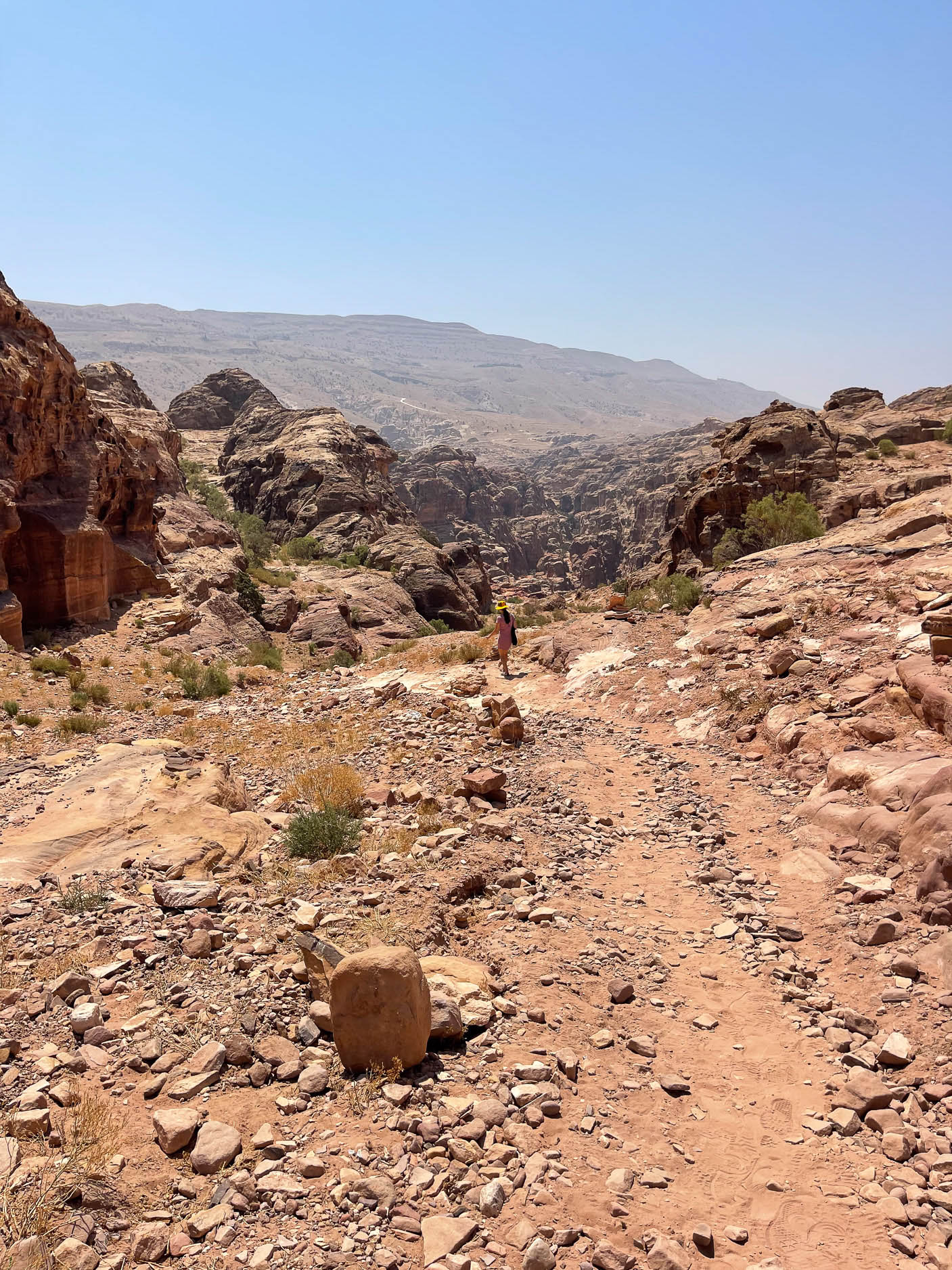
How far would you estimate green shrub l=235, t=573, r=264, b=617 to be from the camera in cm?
2681

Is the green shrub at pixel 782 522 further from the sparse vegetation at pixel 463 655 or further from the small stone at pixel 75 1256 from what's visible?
the small stone at pixel 75 1256

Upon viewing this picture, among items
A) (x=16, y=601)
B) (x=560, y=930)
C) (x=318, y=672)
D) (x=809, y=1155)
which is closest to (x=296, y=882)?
(x=560, y=930)

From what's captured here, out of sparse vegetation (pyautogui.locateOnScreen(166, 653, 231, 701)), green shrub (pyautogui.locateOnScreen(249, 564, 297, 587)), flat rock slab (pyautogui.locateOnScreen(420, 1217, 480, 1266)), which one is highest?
flat rock slab (pyautogui.locateOnScreen(420, 1217, 480, 1266))

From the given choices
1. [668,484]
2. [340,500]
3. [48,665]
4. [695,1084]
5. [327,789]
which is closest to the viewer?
[695,1084]

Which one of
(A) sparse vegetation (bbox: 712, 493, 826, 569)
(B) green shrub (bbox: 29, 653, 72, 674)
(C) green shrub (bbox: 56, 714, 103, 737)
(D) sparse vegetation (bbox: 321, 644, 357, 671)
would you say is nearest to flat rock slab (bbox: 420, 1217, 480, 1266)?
(C) green shrub (bbox: 56, 714, 103, 737)

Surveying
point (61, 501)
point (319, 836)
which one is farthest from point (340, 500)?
point (319, 836)

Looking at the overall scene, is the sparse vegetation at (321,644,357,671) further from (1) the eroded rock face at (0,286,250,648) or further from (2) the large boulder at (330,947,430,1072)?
(2) the large boulder at (330,947,430,1072)

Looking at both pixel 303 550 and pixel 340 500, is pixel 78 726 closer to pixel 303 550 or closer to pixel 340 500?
pixel 303 550

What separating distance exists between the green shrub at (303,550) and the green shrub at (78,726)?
25.5 metres

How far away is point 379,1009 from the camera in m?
4.40

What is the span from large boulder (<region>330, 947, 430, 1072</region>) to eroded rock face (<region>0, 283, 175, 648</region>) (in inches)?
629

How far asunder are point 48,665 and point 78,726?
12.2 ft

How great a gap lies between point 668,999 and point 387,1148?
2.37m

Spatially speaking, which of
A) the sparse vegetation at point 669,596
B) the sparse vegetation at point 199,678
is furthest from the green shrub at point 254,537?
the sparse vegetation at point 669,596
